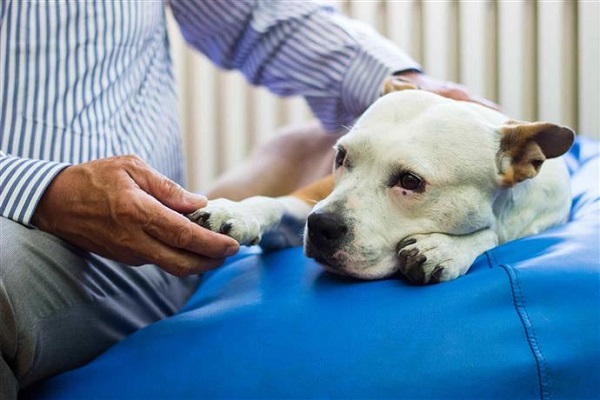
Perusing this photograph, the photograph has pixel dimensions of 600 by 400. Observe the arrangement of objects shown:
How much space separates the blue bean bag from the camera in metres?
0.81

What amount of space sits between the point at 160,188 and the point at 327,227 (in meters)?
0.20

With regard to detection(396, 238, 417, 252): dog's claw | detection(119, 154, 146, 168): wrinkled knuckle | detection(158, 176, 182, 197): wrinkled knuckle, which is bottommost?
detection(396, 238, 417, 252): dog's claw

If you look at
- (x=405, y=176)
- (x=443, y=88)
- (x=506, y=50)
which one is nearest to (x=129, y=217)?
(x=405, y=176)

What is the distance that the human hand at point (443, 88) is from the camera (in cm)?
121

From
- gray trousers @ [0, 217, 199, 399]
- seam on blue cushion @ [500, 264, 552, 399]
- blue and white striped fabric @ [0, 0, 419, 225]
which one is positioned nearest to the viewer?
seam on blue cushion @ [500, 264, 552, 399]

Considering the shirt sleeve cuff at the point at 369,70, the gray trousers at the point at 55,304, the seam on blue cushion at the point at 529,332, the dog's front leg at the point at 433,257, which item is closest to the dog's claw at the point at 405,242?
the dog's front leg at the point at 433,257

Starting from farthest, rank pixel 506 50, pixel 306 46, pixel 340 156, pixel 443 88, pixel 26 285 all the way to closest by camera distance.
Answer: pixel 506 50 → pixel 306 46 → pixel 443 88 → pixel 340 156 → pixel 26 285

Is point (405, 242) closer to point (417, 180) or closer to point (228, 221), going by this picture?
point (417, 180)

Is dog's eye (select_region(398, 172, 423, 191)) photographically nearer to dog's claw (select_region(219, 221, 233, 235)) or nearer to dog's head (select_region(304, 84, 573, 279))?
dog's head (select_region(304, 84, 573, 279))

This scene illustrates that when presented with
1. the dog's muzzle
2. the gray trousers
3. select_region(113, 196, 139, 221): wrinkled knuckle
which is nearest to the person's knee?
the gray trousers

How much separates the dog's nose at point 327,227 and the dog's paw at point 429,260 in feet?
0.25

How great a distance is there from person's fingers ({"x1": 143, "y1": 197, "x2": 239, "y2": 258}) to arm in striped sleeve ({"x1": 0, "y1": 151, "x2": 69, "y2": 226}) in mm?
152

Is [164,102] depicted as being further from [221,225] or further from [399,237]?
[399,237]

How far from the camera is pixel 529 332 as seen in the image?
830 mm
